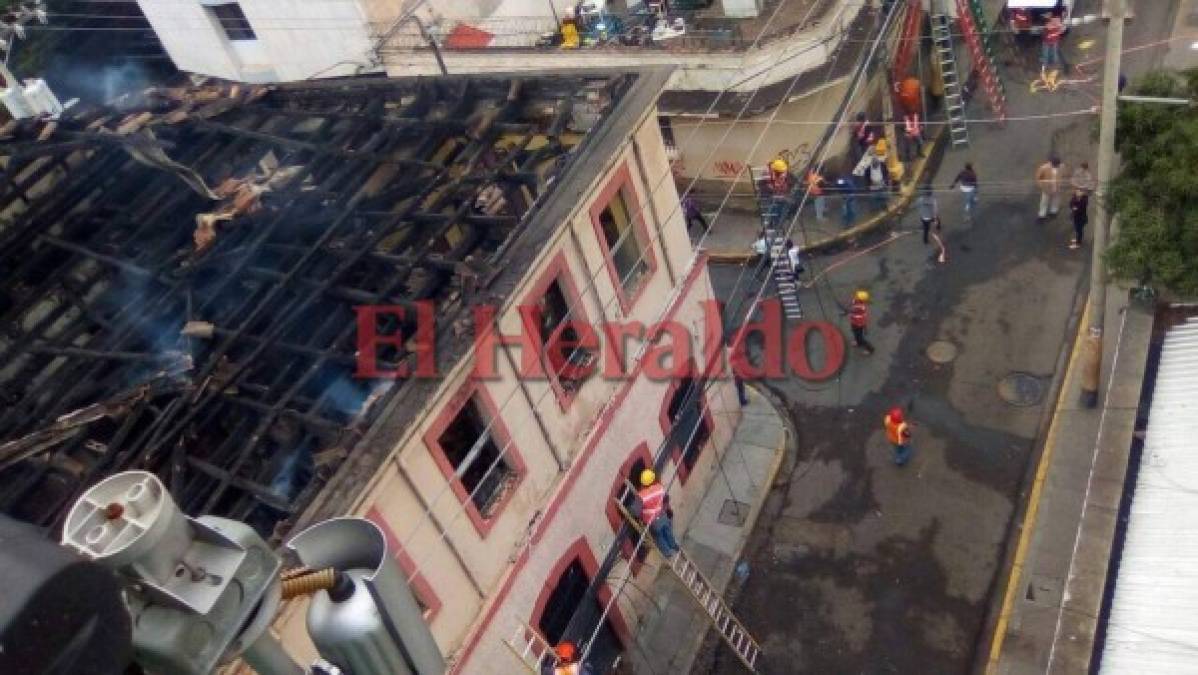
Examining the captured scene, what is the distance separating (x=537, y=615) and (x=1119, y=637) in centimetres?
818

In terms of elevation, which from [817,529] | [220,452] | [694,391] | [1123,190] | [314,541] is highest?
[314,541]

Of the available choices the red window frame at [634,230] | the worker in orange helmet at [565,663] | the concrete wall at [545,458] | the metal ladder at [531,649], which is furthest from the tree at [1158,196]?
the metal ladder at [531,649]

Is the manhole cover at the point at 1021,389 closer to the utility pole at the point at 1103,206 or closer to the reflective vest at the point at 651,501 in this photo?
the utility pole at the point at 1103,206

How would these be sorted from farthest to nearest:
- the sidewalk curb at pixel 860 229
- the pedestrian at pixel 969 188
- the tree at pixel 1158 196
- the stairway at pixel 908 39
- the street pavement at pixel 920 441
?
the stairway at pixel 908 39 < the sidewalk curb at pixel 860 229 < the pedestrian at pixel 969 188 < the street pavement at pixel 920 441 < the tree at pixel 1158 196

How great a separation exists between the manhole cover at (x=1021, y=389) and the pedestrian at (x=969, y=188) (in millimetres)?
5545

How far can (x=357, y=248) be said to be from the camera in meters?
13.6

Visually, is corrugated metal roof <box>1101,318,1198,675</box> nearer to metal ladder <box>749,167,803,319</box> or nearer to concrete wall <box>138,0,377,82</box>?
metal ladder <box>749,167,803,319</box>

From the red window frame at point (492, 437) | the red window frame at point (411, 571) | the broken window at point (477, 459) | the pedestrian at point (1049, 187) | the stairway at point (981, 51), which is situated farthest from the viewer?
the stairway at point (981, 51)

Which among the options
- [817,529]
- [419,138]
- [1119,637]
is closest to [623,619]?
[817,529]

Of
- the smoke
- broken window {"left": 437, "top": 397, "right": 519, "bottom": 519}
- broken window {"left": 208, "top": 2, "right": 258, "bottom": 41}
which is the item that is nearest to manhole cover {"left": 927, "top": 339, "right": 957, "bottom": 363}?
broken window {"left": 437, "top": 397, "right": 519, "bottom": 519}

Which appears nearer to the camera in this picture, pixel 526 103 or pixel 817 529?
pixel 526 103

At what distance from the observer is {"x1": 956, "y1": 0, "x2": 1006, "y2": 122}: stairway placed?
25.4 m

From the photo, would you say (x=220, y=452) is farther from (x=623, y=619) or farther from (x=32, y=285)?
(x=623, y=619)

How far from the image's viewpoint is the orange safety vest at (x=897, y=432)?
58.9 feet
